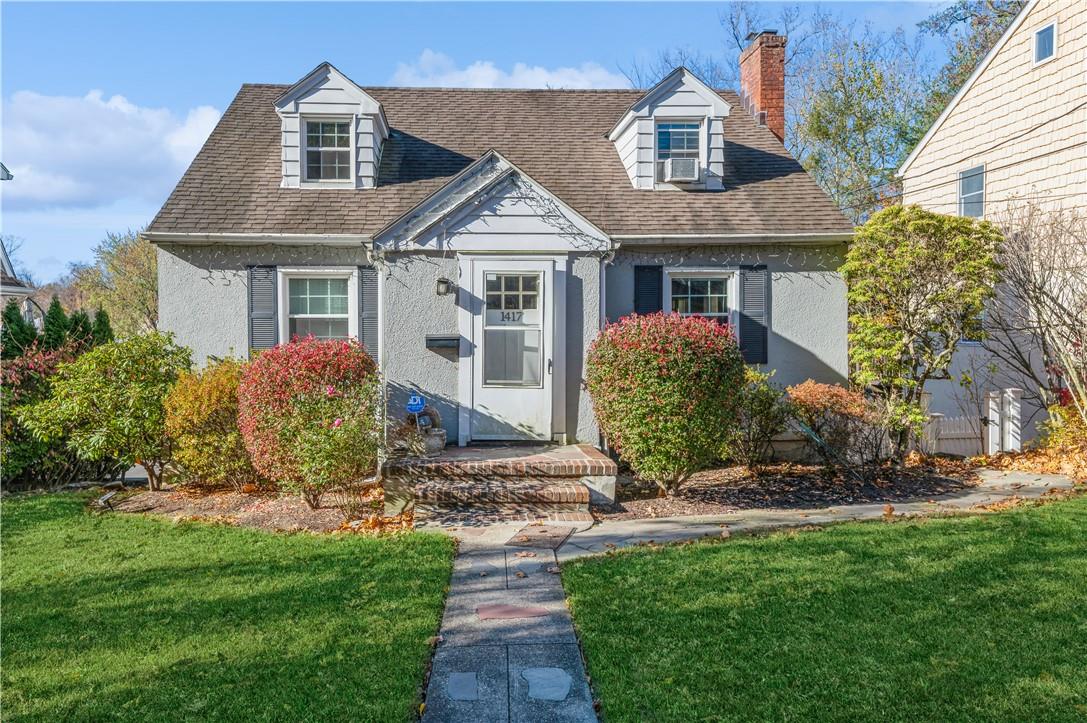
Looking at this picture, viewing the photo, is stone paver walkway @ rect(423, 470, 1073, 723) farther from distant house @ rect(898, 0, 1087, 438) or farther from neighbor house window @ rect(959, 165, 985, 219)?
neighbor house window @ rect(959, 165, 985, 219)

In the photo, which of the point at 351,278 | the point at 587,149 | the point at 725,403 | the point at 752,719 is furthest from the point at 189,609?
the point at 587,149

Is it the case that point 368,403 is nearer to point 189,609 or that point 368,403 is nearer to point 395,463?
point 395,463

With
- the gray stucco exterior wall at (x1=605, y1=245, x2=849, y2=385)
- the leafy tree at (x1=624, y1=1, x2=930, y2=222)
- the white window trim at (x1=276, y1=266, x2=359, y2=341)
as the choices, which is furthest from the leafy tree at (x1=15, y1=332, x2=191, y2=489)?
the leafy tree at (x1=624, y1=1, x2=930, y2=222)

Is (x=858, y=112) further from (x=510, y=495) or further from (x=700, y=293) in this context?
(x=510, y=495)

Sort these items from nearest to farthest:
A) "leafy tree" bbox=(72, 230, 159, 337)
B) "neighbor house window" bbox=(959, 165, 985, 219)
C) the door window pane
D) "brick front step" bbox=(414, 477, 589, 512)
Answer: "brick front step" bbox=(414, 477, 589, 512)
the door window pane
"neighbor house window" bbox=(959, 165, 985, 219)
"leafy tree" bbox=(72, 230, 159, 337)

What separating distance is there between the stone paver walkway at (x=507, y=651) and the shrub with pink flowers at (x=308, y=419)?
2162mm

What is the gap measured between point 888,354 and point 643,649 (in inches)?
280

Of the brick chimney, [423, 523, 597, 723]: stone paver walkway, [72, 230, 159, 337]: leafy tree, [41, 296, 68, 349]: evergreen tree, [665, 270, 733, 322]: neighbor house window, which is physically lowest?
[423, 523, 597, 723]: stone paver walkway

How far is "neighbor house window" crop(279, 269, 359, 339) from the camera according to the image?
33.9 ft

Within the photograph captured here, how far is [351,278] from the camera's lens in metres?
10.3

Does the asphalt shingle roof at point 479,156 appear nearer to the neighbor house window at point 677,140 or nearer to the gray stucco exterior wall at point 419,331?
the neighbor house window at point 677,140

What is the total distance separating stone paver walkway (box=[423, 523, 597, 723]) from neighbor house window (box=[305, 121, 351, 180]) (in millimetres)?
7503

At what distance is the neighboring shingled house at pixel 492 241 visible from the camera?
934 cm

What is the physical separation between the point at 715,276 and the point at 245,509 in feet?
23.5
